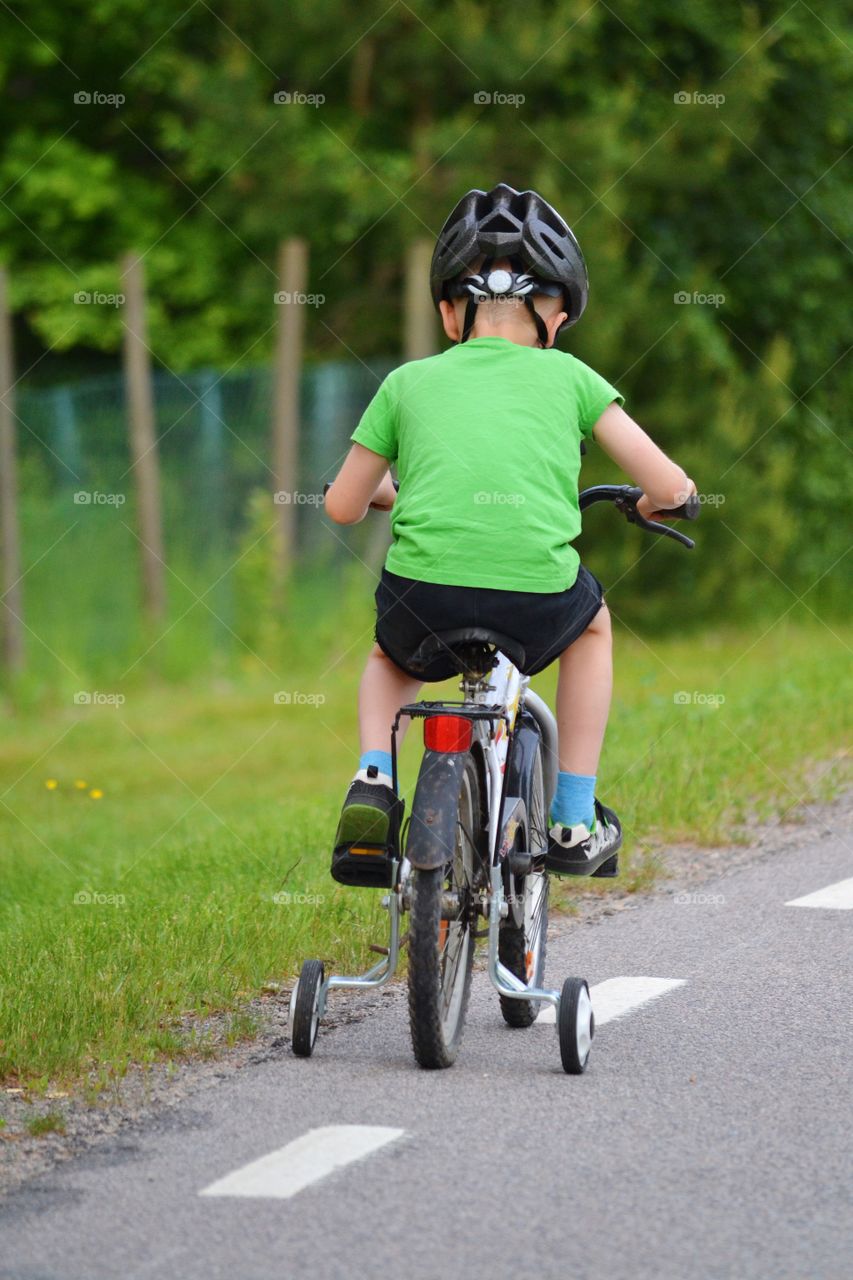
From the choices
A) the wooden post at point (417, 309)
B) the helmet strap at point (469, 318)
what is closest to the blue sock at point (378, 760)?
the helmet strap at point (469, 318)

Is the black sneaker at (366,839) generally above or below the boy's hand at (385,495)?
below

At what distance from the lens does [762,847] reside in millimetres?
7148

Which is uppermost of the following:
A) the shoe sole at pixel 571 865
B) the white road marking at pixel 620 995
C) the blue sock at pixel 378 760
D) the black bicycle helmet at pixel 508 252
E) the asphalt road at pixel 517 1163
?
the black bicycle helmet at pixel 508 252

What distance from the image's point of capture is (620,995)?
5098 mm

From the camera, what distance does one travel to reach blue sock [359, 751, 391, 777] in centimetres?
446

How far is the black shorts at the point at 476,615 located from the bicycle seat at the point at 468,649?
0.5 inches

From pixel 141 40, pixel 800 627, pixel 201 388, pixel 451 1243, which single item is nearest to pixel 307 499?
pixel 201 388

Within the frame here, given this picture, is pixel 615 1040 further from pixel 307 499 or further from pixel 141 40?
pixel 141 40

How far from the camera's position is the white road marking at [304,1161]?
3605mm

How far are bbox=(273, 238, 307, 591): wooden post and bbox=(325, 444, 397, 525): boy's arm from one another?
8.71 metres

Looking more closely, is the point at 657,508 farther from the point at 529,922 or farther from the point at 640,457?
the point at 529,922

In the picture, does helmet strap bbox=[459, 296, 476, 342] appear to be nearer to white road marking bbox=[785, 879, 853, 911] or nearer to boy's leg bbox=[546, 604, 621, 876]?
boy's leg bbox=[546, 604, 621, 876]

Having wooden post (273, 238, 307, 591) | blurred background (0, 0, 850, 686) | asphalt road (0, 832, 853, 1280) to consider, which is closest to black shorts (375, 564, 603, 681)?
asphalt road (0, 832, 853, 1280)

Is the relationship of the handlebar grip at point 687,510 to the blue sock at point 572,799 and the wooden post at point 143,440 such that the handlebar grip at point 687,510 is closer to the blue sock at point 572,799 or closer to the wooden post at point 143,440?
the blue sock at point 572,799
